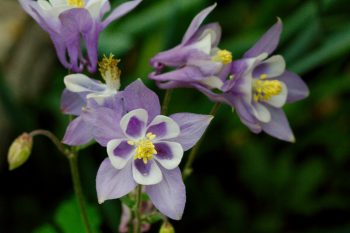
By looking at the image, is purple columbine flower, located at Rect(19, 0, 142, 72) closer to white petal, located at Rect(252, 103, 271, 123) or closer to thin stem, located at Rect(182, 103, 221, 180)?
thin stem, located at Rect(182, 103, 221, 180)

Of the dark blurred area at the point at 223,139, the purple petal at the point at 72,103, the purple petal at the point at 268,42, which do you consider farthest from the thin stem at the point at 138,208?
the dark blurred area at the point at 223,139

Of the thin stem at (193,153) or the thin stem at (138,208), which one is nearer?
the thin stem at (138,208)

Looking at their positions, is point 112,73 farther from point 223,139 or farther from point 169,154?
point 223,139

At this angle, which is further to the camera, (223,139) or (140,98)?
(223,139)

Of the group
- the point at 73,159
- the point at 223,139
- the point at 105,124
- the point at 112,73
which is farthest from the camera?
the point at 223,139

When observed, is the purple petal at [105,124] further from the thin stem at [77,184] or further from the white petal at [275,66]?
the white petal at [275,66]

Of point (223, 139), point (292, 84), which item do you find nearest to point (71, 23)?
point (292, 84)

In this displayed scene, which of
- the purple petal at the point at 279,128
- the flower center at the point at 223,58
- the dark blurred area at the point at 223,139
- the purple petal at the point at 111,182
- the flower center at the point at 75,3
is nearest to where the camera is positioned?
the purple petal at the point at 111,182
